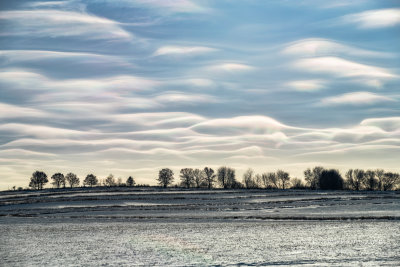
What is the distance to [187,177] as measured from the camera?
179m

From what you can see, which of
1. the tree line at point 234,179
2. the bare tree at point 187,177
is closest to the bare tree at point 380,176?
the tree line at point 234,179

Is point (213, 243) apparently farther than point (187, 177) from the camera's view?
No

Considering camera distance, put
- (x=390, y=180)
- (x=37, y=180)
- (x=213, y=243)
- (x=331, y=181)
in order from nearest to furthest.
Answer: (x=213, y=243) < (x=331, y=181) < (x=37, y=180) < (x=390, y=180)

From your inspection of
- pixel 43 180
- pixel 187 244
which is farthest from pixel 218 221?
pixel 43 180

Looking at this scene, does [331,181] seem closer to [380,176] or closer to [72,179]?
[380,176]

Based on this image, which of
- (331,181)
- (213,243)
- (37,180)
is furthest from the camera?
(37,180)

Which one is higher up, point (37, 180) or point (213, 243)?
point (37, 180)

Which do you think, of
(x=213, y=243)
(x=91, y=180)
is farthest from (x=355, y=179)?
(x=213, y=243)

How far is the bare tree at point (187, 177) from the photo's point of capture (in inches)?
6916

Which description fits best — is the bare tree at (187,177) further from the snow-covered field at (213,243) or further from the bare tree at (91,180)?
the snow-covered field at (213,243)

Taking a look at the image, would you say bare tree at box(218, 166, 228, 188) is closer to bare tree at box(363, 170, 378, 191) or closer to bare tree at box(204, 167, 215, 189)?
bare tree at box(204, 167, 215, 189)

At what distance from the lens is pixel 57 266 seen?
70.8 feet

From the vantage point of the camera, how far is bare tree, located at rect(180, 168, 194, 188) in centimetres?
17566

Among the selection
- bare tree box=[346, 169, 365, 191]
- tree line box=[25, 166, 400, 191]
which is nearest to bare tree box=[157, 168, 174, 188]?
tree line box=[25, 166, 400, 191]
